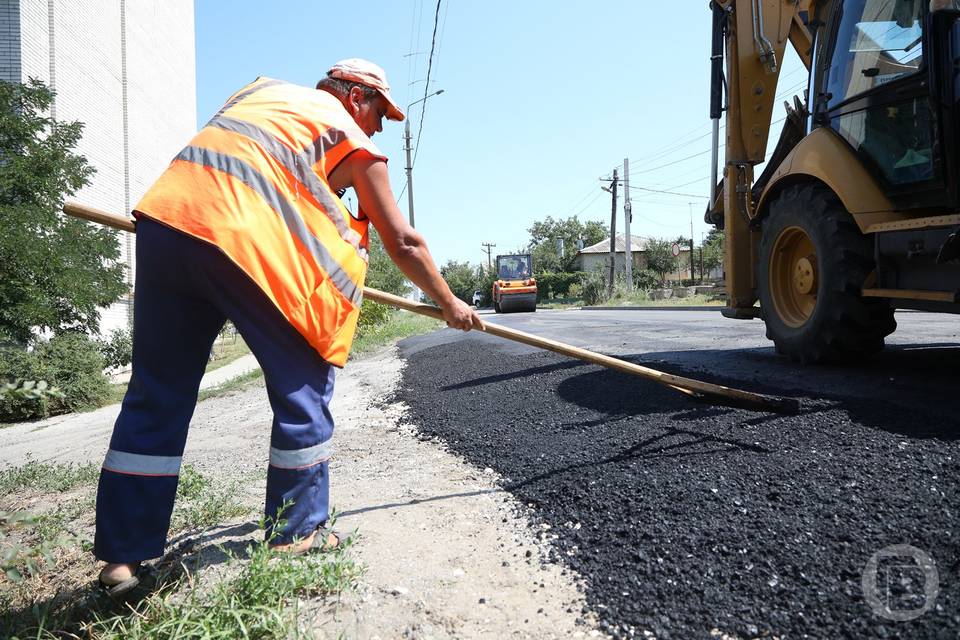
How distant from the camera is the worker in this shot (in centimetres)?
184

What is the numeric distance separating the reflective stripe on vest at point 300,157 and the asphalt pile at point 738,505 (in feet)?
4.36

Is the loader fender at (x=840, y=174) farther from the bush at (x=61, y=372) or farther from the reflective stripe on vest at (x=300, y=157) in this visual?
the bush at (x=61, y=372)

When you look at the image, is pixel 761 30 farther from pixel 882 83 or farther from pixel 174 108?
pixel 174 108

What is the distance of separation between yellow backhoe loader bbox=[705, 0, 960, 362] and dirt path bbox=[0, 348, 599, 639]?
2549mm

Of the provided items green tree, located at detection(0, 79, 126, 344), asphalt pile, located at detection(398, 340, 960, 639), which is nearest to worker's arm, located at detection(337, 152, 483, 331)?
asphalt pile, located at detection(398, 340, 960, 639)

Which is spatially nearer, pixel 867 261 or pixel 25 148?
pixel 867 261

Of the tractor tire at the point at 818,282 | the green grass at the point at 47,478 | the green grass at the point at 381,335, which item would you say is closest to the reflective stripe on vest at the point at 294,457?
the green grass at the point at 47,478

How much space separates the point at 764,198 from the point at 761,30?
5.02 ft

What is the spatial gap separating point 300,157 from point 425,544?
54.5 inches

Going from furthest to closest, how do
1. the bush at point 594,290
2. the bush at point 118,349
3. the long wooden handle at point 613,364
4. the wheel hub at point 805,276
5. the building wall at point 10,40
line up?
1. the bush at point 594,290
2. the bush at point 118,349
3. the building wall at point 10,40
4. the wheel hub at point 805,276
5. the long wooden handle at point 613,364

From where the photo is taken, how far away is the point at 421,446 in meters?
3.73

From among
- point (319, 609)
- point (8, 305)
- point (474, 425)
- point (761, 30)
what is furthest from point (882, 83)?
point (8, 305)

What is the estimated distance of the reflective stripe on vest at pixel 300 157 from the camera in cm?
193

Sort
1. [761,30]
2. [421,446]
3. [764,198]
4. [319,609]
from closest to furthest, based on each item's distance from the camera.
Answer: [319,609], [421,446], [764,198], [761,30]
